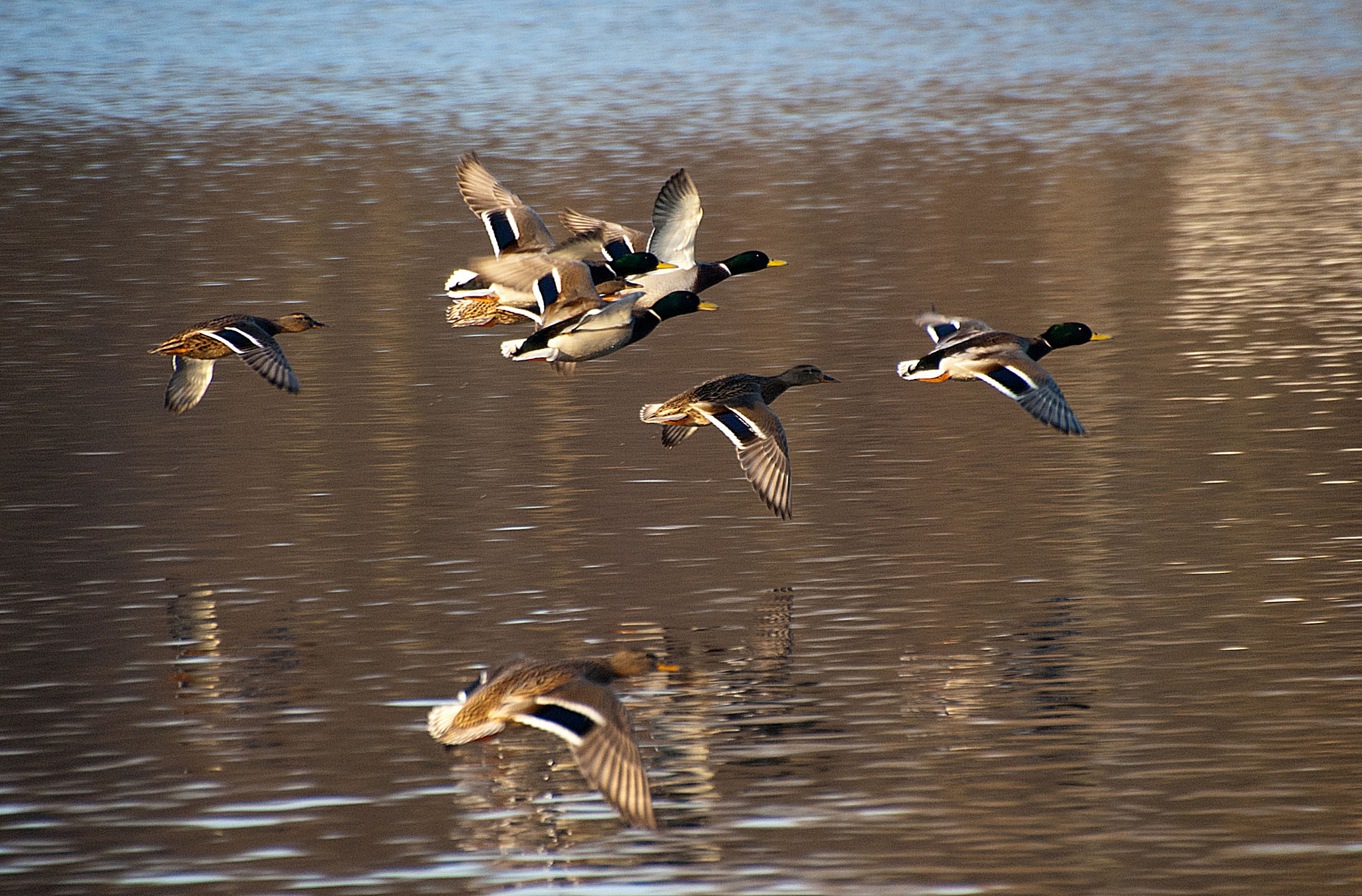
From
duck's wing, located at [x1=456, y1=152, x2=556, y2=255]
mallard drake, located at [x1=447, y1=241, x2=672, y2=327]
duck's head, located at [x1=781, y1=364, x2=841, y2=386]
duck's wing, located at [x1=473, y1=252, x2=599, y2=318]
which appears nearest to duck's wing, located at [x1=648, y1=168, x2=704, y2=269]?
mallard drake, located at [x1=447, y1=241, x2=672, y2=327]

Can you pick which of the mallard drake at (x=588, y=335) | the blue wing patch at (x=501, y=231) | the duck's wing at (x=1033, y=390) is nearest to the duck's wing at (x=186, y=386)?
the blue wing patch at (x=501, y=231)

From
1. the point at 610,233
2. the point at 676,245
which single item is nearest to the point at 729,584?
the point at 676,245

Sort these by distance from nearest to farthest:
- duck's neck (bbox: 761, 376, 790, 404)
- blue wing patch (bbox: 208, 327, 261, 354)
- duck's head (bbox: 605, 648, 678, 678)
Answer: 1. duck's head (bbox: 605, 648, 678, 678)
2. duck's neck (bbox: 761, 376, 790, 404)
3. blue wing patch (bbox: 208, 327, 261, 354)

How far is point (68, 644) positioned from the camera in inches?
432

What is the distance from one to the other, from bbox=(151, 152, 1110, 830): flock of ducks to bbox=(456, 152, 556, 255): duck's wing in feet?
0.05

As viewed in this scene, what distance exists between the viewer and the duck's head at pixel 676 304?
578 inches

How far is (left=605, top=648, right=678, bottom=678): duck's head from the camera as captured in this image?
894 centimetres

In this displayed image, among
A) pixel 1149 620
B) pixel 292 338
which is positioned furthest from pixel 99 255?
pixel 1149 620

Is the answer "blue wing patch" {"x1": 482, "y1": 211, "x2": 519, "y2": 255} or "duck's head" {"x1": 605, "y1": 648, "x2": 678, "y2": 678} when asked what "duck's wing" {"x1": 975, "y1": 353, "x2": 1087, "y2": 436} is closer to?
"blue wing patch" {"x1": 482, "y1": 211, "x2": 519, "y2": 255}

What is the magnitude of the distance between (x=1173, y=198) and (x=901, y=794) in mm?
21026

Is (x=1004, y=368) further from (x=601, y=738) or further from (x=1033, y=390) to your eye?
(x=601, y=738)

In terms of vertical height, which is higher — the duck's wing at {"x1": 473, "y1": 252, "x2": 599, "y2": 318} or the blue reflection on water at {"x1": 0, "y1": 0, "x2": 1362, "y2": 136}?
the blue reflection on water at {"x1": 0, "y1": 0, "x2": 1362, "y2": 136}

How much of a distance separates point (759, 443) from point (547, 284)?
3.29m

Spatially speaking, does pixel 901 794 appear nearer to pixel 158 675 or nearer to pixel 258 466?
pixel 158 675
